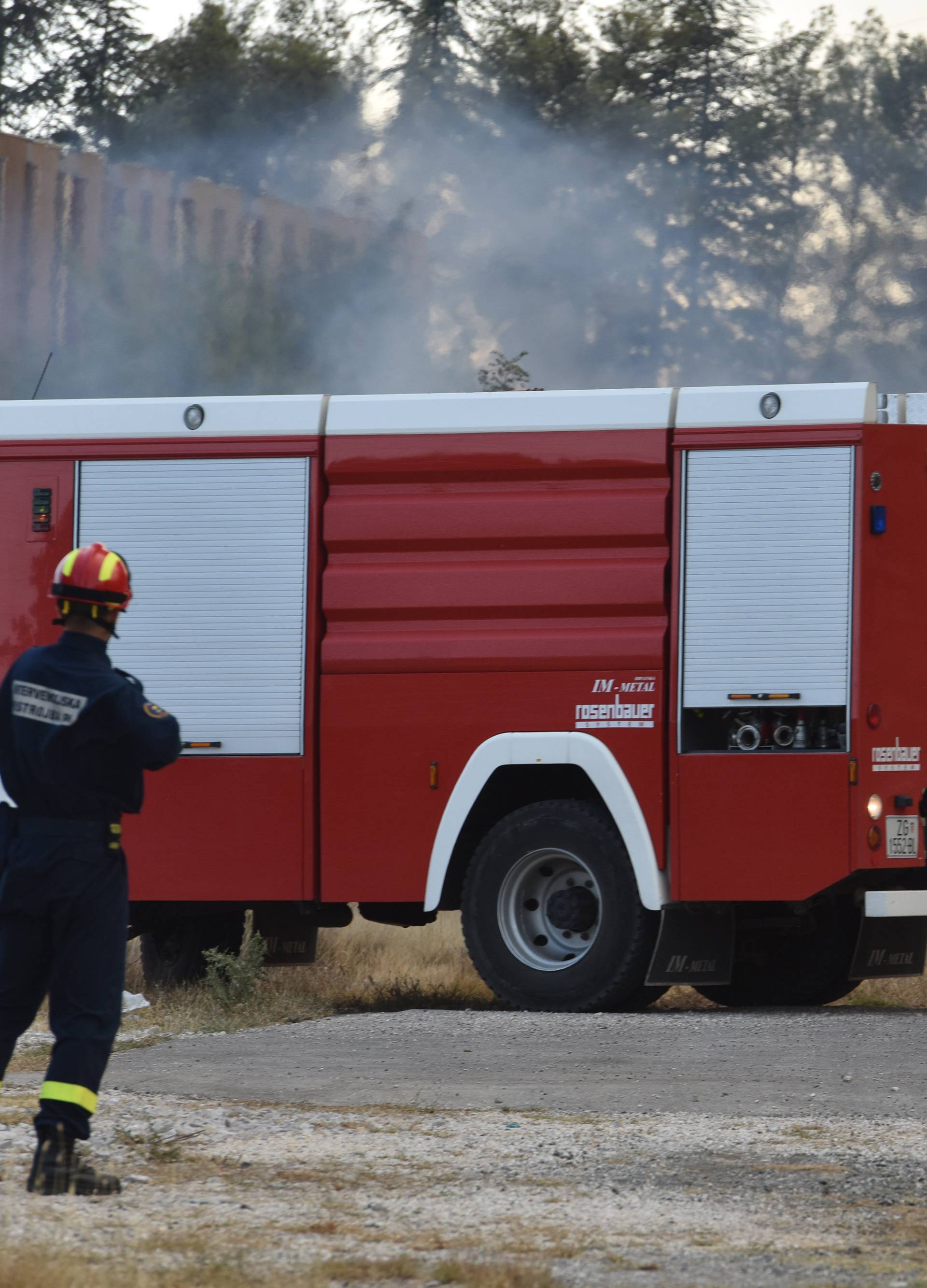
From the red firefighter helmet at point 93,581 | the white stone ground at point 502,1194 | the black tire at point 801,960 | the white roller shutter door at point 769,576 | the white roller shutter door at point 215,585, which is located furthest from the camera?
the black tire at point 801,960

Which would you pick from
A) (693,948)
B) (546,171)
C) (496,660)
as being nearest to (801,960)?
(693,948)

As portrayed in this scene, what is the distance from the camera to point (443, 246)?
33.8m

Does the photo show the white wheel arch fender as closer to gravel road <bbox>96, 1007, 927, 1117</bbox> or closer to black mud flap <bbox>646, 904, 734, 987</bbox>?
black mud flap <bbox>646, 904, 734, 987</bbox>

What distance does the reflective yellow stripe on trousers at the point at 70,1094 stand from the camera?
535 centimetres

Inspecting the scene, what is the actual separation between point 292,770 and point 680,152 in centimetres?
2663

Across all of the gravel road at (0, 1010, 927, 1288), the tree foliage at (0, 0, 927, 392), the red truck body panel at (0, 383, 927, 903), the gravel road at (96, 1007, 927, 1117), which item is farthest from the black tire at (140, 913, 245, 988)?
the tree foliage at (0, 0, 927, 392)

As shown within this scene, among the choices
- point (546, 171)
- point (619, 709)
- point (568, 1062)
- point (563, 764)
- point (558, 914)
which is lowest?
point (568, 1062)

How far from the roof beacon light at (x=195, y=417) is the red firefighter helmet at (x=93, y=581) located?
4.34 m

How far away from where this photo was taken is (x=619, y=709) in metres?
9.31

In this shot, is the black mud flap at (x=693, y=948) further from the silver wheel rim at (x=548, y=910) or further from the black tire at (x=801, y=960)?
the black tire at (x=801, y=960)

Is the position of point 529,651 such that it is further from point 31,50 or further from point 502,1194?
point 31,50

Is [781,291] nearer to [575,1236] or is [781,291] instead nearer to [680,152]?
[680,152]

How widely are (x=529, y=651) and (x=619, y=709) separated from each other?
20.3 inches

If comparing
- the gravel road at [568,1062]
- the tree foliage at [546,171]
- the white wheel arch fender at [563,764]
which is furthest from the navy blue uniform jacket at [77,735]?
the tree foliage at [546,171]
